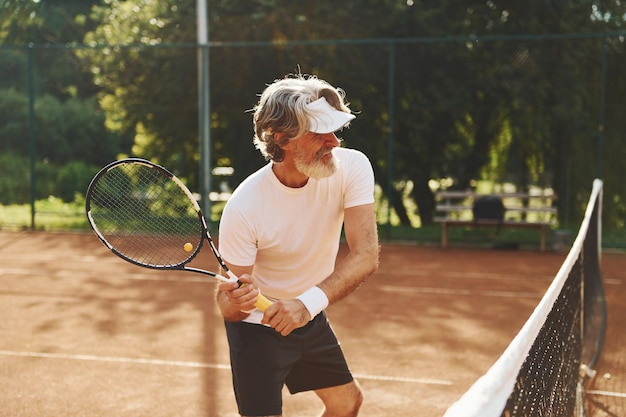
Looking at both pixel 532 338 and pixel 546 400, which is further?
pixel 546 400

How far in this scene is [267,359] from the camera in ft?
9.90

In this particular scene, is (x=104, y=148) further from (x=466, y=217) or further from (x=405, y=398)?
(x=405, y=398)

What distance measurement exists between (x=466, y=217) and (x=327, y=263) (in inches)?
361

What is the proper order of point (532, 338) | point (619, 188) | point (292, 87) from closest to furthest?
point (532, 338)
point (292, 87)
point (619, 188)

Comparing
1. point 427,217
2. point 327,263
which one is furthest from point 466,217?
point 327,263

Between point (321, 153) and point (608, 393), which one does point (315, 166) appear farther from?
point (608, 393)

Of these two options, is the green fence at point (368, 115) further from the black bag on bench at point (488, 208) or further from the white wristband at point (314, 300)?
the white wristband at point (314, 300)

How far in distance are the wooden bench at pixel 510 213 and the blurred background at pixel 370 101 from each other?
0.20m

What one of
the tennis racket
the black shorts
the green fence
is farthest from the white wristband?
the green fence

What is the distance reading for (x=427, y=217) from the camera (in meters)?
12.6

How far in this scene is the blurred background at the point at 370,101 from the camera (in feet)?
37.1

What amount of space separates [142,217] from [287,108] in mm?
1468

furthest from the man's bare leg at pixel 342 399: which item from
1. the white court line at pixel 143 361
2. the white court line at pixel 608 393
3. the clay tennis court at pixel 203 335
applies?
the white court line at pixel 608 393

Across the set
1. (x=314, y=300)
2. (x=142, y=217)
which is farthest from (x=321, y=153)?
(x=142, y=217)
